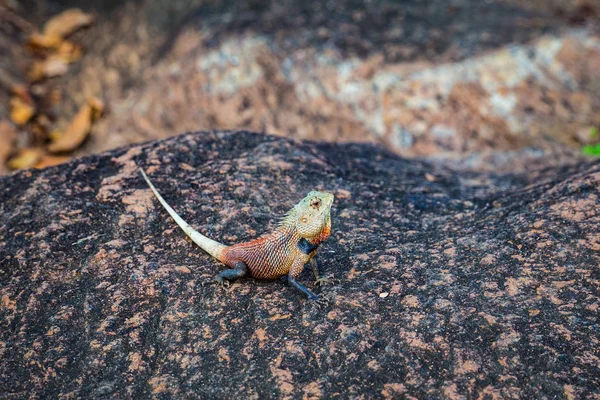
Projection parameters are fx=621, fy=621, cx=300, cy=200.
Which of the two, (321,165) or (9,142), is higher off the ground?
(321,165)

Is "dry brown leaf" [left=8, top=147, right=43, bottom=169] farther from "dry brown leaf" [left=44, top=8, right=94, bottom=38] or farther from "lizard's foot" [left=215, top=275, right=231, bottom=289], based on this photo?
"lizard's foot" [left=215, top=275, right=231, bottom=289]

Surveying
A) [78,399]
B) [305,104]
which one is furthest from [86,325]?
[305,104]

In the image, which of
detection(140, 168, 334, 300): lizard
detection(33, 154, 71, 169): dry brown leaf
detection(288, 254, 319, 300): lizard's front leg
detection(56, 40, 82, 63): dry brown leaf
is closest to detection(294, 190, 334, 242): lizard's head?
detection(140, 168, 334, 300): lizard

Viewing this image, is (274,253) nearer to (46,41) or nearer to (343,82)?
(343,82)

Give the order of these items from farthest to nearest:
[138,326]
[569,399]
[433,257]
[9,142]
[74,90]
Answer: [74,90] < [9,142] < [433,257] < [138,326] < [569,399]

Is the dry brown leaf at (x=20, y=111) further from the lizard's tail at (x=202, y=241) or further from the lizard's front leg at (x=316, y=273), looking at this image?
the lizard's front leg at (x=316, y=273)

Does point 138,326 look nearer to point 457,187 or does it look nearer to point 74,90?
point 457,187

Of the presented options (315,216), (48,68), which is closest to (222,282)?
(315,216)
